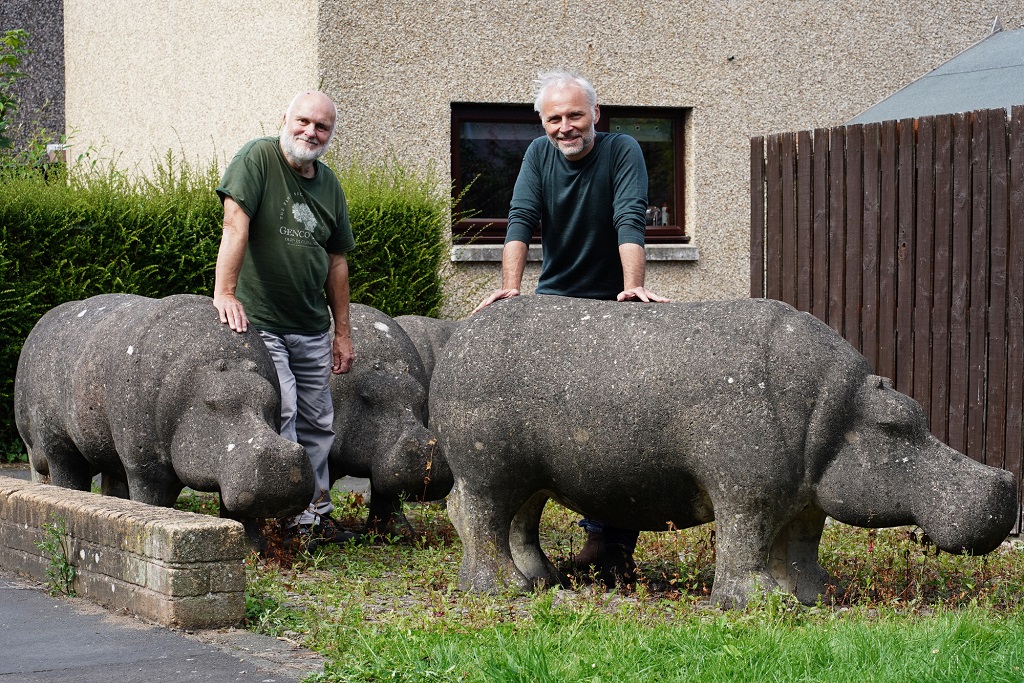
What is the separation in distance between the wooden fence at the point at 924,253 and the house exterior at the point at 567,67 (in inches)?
163

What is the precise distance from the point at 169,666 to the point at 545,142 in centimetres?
317

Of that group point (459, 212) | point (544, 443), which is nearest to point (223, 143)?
point (459, 212)

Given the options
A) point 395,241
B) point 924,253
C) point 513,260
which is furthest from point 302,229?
point 395,241

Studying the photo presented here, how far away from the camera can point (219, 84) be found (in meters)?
14.0

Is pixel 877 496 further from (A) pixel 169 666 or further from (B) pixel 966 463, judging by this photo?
(A) pixel 169 666

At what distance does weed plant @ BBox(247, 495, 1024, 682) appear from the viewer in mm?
4449

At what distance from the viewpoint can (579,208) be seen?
254 inches

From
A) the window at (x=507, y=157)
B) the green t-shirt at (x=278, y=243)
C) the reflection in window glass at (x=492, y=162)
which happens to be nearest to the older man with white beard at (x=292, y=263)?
the green t-shirt at (x=278, y=243)

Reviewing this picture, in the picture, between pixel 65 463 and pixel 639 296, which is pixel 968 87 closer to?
pixel 639 296

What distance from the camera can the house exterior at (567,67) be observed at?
1261cm

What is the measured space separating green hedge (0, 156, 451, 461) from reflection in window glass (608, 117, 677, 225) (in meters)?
2.68

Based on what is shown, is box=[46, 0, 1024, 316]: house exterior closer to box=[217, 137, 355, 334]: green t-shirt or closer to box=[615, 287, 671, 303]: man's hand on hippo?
box=[217, 137, 355, 334]: green t-shirt

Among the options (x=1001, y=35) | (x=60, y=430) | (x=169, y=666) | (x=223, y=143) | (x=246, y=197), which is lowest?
(x=169, y=666)

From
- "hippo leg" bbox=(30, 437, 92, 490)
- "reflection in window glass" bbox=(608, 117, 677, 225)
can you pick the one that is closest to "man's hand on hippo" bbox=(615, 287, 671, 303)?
Result: "hippo leg" bbox=(30, 437, 92, 490)
